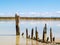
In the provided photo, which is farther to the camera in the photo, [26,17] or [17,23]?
[26,17]

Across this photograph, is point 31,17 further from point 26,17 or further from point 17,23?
point 17,23

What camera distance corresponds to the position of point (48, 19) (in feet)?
86.3

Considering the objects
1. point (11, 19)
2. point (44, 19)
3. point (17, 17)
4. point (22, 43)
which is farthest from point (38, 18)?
point (22, 43)

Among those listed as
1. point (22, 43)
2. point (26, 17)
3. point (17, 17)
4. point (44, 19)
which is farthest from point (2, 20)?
point (22, 43)

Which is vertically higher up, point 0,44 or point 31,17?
point 31,17

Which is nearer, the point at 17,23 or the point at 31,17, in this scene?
the point at 17,23

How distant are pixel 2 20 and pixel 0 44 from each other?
15108 millimetres

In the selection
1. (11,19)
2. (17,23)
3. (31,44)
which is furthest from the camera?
(11,19)

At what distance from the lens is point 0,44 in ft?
39.0

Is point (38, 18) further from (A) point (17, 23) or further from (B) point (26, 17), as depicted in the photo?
(A) point (17, 23)

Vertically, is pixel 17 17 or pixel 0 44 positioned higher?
pixel 17 17

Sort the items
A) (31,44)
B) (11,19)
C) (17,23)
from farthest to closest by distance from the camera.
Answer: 1. (11,19)
2. (17,23)
3. (31,44)

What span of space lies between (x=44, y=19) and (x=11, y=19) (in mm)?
3970

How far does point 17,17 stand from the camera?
1658 cm
